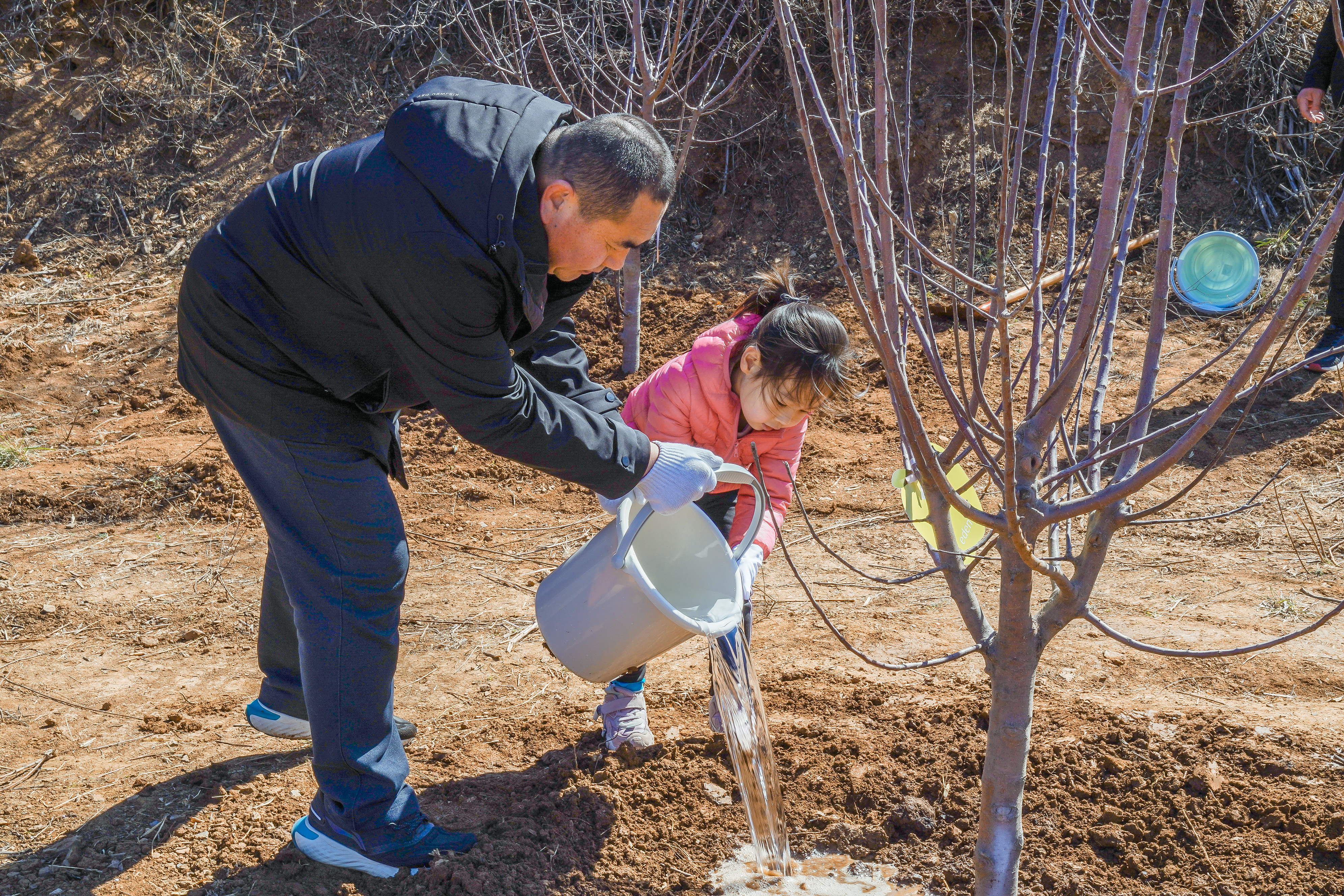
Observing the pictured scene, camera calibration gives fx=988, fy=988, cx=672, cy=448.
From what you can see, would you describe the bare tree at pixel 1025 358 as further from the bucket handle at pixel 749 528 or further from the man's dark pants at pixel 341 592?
the man's dark pants at pixel 341 592

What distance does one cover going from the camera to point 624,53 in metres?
6.05

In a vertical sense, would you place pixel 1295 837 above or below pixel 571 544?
above

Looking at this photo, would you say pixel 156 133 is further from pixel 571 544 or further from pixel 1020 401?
pixel 1020 401

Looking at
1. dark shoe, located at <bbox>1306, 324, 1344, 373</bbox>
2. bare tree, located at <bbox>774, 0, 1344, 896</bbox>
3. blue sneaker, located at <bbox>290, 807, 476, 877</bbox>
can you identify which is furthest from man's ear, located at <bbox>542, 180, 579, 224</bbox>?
dark shoe, located at <bbox>1306, 324, 1344, 373</bbox>

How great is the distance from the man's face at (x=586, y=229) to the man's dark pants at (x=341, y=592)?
2.02 feet

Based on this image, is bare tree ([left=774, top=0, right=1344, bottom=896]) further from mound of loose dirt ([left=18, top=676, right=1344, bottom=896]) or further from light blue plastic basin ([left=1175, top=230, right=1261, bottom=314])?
light blue plastic basin ([left=1175, top=230, right=1261, bottom=314])

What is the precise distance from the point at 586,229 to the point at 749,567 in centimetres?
95

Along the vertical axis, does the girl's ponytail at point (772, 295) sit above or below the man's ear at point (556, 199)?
above

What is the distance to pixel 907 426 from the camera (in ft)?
5.49

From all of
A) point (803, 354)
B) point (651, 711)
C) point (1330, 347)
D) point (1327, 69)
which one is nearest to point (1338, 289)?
point (1330, 347)

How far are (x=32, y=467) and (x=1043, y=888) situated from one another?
436 centimetres

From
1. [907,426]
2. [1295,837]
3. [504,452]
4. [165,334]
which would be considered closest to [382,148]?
[504,452]

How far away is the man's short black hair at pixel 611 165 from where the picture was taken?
165 cm

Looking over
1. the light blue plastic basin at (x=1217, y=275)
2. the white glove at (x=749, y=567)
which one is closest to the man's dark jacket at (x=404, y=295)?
the white glove at (x=749, y=567)
